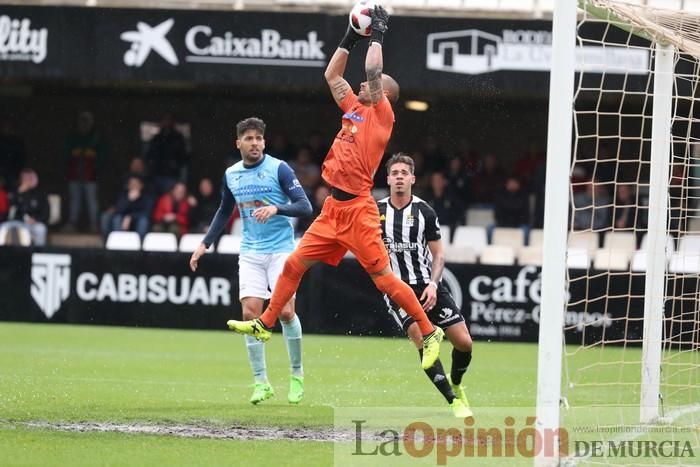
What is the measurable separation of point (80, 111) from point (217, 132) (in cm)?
255

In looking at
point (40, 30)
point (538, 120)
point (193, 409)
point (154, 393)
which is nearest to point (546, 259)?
point (193, 409)

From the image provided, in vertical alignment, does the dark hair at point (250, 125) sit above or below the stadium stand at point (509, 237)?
above

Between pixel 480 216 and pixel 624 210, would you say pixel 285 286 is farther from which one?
pixel 480 216

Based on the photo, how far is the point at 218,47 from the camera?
17953 mm

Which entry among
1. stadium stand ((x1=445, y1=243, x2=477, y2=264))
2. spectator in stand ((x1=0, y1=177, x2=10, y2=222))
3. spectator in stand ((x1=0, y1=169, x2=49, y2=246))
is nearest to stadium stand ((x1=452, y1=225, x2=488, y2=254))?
stadium stand ((x1=445, y1=243, x2=477, y2=264))

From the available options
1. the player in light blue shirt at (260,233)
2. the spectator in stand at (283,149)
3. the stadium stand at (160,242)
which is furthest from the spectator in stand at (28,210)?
the player in light blue shirt at (260,233)

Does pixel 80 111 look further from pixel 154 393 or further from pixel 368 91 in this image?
pixel 368 91

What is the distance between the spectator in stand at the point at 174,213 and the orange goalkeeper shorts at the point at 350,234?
10663mm

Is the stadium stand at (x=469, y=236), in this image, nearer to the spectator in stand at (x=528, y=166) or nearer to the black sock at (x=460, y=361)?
the spectator in stand at (x=528, y=166)

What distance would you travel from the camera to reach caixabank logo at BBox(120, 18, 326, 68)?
1780 cm

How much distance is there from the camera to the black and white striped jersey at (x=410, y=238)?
9.21m

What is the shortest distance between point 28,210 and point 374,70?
40.0 ft

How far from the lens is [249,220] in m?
9.98

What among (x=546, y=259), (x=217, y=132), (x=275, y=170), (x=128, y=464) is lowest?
(x=128, y=464)
